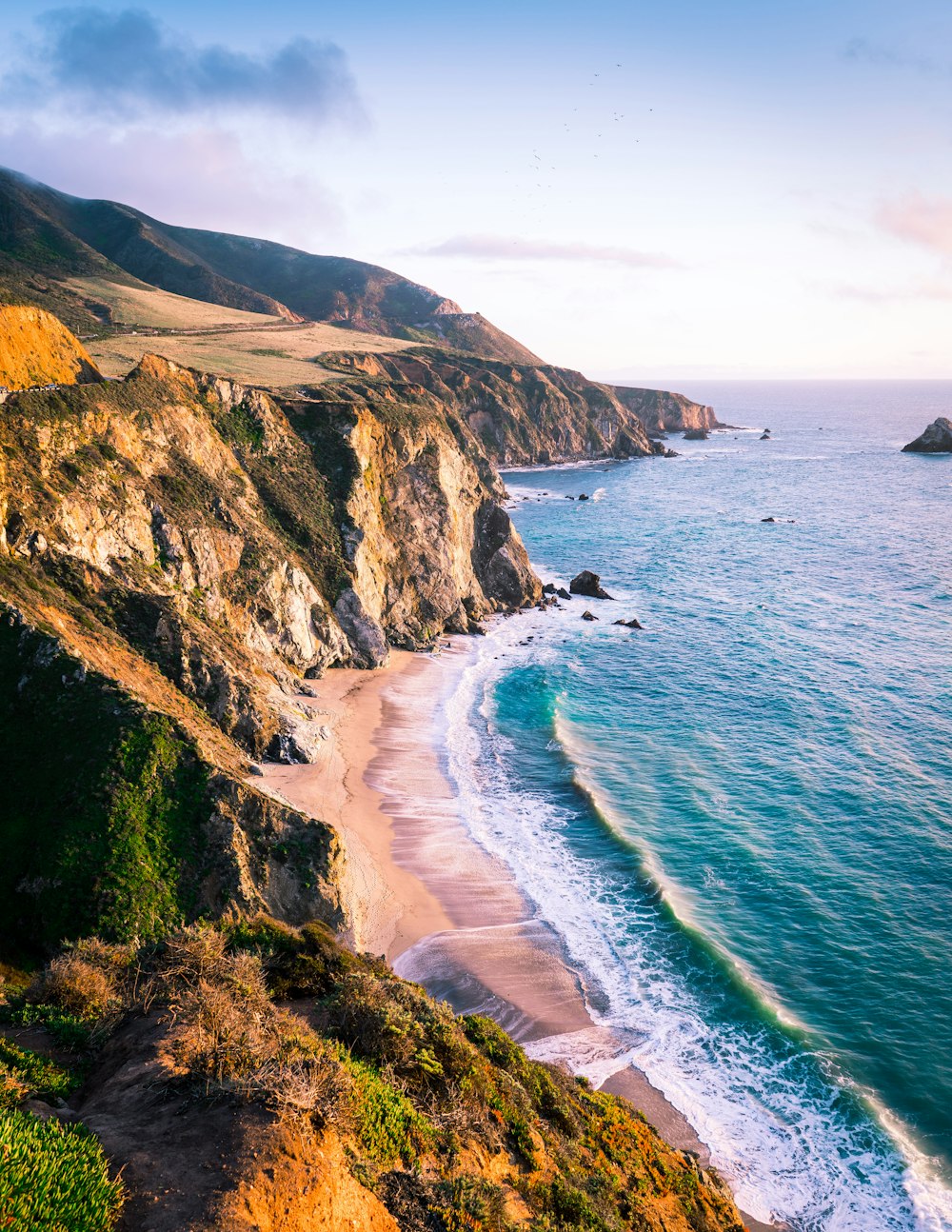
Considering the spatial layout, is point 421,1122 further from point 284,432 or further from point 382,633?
point 284,432

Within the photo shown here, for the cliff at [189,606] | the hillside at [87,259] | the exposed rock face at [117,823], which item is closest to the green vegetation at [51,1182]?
the exposed rock face at [117,823]

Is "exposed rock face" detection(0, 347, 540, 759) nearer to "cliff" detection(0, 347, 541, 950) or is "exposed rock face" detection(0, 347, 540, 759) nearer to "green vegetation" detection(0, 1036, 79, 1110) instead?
"cliff" detection(0, 347, 541, 950)

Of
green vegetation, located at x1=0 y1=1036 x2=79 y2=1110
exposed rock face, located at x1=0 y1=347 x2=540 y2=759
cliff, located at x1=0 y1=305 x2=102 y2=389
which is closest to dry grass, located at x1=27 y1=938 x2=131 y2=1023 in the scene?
green vegetation, located at x1=0 y1=1036 x2=79 y2=1110

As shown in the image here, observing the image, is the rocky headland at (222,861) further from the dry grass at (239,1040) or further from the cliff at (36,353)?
the cliff at (36,353)

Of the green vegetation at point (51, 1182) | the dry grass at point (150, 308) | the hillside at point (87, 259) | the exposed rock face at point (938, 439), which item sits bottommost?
the green vegetation at point (51, 1182)

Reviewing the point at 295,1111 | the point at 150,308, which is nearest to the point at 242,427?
the point at 150,308

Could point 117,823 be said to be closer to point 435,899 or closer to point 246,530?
point 435,899
